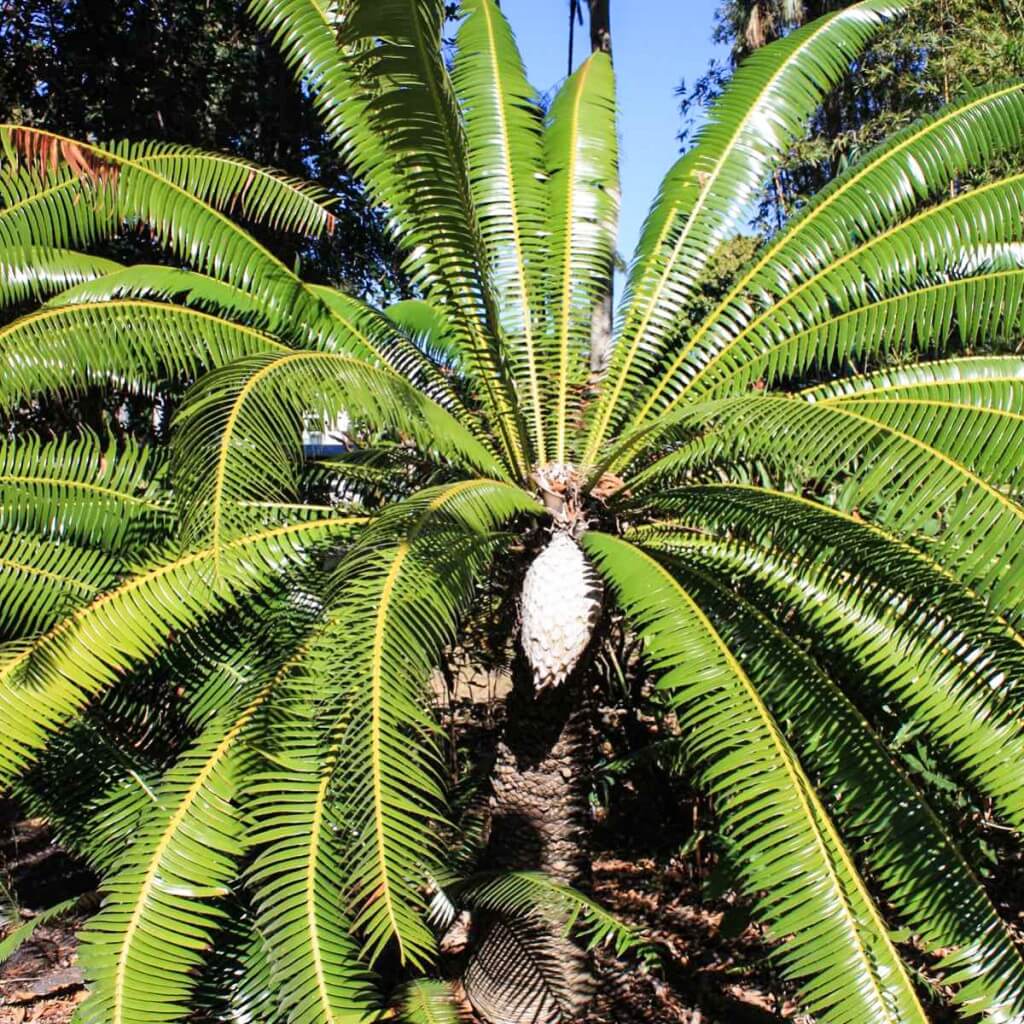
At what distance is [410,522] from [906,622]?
1.39 meters

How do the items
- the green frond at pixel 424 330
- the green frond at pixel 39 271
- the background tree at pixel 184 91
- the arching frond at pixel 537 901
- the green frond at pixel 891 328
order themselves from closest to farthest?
the arching frond at pixel 537 901 < the green frond at pixel 891 328 < the green frond at pixel 39 271 < the green frond at pixel 424 330 < the background tree at pixel 184 91

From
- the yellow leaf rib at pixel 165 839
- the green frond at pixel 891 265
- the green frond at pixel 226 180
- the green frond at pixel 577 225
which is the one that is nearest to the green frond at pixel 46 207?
the green frond at pixel 226 180

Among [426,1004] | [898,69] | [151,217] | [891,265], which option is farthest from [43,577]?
[898,69]

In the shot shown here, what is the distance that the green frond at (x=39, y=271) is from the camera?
376 centimetres

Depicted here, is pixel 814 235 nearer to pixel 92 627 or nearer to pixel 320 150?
pixel 92 627

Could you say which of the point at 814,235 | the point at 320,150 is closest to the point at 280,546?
the point at 814,235

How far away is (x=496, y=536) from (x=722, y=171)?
73.6 inches

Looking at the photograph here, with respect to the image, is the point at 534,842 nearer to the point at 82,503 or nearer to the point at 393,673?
the point at 393,673

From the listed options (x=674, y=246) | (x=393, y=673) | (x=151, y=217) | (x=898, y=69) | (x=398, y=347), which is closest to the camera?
(x=393, y=673)

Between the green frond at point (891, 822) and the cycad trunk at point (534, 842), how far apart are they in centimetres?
78

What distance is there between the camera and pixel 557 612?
119 inches

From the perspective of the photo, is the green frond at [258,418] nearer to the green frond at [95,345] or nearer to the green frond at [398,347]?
the green frond at [95,345]

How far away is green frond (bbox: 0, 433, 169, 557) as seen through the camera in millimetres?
3359

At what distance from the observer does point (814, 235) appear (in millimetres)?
3697
